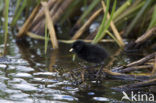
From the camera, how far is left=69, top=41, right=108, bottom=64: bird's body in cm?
560

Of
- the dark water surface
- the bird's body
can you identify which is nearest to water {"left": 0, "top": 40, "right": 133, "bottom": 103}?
the dark water surface

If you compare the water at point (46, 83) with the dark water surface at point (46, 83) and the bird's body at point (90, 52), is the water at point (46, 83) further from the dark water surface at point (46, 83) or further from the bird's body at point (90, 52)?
the bird's body at point (90, 52)

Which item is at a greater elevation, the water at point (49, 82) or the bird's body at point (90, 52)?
the bird's body at point (90, 52)

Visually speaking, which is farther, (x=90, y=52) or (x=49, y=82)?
(x=90, y=52)

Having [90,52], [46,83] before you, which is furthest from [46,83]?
[90,52]

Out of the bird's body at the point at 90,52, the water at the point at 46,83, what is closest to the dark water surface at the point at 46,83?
the water at the point at 46,83

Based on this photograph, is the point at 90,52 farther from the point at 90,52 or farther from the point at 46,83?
the point at 46,83

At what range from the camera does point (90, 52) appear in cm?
563

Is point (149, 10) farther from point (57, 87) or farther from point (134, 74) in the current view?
point (57, 87)

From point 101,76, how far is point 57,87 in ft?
2.36

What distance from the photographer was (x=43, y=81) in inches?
204

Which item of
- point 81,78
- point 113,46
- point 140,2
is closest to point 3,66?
point 81,78

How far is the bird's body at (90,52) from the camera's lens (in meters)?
5.60

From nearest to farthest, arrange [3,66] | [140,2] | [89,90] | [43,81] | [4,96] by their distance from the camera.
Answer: [4,96] → [89,90] → [43,81] → [3,66] → [140,2]
